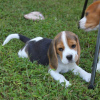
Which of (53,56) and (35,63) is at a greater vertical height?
(53,56)

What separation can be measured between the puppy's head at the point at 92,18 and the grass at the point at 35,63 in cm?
69

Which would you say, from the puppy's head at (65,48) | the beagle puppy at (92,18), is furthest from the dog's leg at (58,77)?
the beagle puppy at (92,18)

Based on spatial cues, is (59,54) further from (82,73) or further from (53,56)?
(82,73)

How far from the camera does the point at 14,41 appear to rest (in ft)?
15.2

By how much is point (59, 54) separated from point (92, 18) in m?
1.34

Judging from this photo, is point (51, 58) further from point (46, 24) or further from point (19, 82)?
point (46, 24)

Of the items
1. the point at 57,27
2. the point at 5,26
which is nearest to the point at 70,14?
the point at 57,27

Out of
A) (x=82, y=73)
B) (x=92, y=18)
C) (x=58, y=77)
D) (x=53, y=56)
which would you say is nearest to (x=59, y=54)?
(x=53, y=56)

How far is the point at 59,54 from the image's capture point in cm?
297

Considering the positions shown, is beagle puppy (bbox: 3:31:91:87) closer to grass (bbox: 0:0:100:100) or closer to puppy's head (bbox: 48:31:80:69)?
puppy's head (bbox: 48:31:80:69)

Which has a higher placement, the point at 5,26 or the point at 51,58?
the point at 51,58

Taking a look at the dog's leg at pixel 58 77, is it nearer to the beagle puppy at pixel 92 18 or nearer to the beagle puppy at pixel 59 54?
the beagle puppy at pixel 59 54

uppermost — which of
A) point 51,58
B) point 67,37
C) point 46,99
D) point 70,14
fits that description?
point 67,37

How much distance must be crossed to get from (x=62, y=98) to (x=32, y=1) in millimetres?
5989
